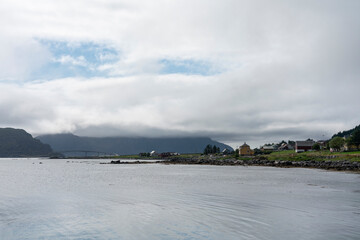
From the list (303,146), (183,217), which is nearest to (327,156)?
(303,146)

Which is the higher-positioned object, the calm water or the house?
the house

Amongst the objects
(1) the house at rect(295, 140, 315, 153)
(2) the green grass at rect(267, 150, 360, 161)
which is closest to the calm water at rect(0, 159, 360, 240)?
(2) the green grass at rect(267, 150, 360, 161)

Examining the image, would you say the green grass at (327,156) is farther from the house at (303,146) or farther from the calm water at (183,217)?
the calm water at (183,217)

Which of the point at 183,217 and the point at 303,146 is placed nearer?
the point at 183,217

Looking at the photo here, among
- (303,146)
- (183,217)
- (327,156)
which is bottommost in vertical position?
(183,217)

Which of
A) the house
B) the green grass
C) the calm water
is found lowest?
the calm water

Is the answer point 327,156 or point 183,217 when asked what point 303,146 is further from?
point 183,217

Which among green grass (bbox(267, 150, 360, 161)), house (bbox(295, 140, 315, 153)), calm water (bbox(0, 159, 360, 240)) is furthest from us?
house (bbox(295, 140, 315, 153))

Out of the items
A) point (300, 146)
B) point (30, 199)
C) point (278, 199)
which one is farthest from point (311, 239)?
point (300, 146)

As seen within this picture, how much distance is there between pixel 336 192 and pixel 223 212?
19892 millimetres

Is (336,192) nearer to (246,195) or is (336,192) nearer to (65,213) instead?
(246,195)

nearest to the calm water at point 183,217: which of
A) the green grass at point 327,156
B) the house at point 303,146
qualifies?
the green grass at point 327,156

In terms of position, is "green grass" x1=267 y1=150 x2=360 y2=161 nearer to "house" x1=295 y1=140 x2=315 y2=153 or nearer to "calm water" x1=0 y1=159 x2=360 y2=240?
"house" x1=295 y1=140 x2=315 y2=153

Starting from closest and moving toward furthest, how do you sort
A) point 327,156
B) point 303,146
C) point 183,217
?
point 183,217, point 327,156, point 303,146
